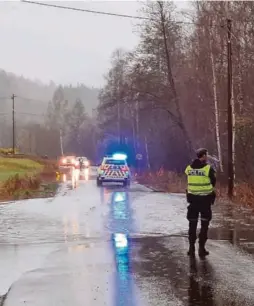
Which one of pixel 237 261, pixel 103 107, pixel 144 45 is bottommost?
pixel 237 261

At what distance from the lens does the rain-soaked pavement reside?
711 cm

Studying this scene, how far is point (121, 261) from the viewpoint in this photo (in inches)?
374

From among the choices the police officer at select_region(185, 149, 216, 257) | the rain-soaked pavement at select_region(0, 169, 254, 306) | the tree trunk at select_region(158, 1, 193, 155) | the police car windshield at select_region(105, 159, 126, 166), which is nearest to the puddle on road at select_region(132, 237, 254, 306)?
the rain-soaked pavement at select_region(0, 169, 254, 306)

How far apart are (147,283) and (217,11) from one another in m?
26.6

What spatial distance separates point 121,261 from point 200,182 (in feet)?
6.82

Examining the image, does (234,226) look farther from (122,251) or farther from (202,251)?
(122,251)

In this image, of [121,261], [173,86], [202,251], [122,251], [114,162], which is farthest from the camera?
[173,86]

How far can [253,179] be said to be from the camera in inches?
941

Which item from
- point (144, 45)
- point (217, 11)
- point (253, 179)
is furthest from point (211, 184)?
point (144, 45)

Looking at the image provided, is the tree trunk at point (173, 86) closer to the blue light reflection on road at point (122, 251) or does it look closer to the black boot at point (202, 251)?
the blue light reflection on road at point (122, 251)

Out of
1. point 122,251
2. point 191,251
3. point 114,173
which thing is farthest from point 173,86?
point 191,251

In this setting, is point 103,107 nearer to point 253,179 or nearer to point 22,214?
point 253,179

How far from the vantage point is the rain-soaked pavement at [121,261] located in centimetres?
711

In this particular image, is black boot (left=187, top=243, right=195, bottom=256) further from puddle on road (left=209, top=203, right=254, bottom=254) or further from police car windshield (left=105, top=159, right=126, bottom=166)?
police car windshield (left=105, top=159, right=126, bottom=166)
